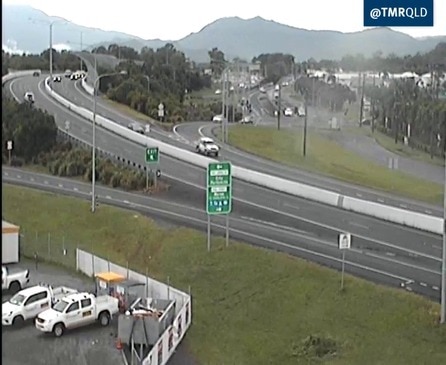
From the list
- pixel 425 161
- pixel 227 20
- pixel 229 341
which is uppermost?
pixel 227 20

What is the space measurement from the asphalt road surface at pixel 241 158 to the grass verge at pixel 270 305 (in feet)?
13.9

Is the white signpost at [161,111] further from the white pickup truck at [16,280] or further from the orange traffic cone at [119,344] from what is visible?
the orange traffic cone at [119,344]

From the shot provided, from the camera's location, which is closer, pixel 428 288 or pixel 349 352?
pixel 349 352

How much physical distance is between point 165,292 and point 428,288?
422 cm

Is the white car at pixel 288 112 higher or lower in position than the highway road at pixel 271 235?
higher

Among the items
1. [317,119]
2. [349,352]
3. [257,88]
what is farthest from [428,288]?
[257,88]

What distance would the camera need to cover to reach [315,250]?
605 inches

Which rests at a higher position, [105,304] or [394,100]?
[394,100]

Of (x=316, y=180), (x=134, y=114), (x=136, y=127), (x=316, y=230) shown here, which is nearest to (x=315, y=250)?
(x=316, y=230)

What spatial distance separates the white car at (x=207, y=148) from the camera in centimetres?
2684

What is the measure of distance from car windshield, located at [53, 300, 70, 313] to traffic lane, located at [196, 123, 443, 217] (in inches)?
391

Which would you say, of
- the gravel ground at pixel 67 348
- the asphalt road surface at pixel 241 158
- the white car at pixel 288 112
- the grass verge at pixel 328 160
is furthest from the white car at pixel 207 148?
the gravel ground at pixel 67 348

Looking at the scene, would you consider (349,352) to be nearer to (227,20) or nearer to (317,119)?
(317,119)

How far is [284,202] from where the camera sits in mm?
19641
